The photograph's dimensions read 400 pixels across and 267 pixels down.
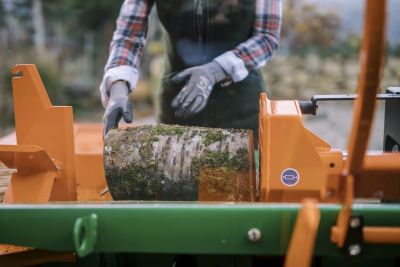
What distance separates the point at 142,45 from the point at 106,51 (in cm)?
242

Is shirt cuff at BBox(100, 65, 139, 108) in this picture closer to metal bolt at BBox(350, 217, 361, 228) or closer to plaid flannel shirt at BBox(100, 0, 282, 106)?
plaid flannel shirt at BBox(100, 0, 282, 106)

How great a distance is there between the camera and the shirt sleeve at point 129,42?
137 inches

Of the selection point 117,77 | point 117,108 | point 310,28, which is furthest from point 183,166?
point 310,28

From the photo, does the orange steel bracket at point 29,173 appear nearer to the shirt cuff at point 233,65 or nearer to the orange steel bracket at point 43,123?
the orange steel bracket at point 43,123

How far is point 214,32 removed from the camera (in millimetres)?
3428

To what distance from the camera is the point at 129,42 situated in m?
3.55

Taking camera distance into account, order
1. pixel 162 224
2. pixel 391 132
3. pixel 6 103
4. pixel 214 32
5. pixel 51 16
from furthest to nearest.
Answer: pixel 51 16 < pixel 6 103 < pixel 214 32 < pixel 391 132 < pixel 162 224

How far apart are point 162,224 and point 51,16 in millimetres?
8237

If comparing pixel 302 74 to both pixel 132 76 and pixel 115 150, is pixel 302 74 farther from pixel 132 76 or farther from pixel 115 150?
pixel 115 150

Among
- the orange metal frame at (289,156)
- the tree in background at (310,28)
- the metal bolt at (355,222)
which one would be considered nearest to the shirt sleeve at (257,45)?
the orange metal frame at (289,156)

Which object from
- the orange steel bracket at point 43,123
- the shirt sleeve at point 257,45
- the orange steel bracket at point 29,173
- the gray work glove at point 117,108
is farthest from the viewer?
the shirt sleeve at point 257,45

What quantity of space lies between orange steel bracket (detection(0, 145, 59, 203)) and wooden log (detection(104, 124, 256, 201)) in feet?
A: 0.76

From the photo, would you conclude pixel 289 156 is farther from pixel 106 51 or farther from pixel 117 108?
pixel 106 51

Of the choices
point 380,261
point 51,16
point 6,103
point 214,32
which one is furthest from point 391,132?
point 51,16
